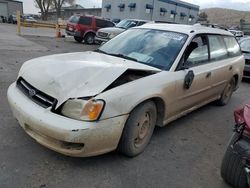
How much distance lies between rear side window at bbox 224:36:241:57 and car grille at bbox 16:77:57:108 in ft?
13.1

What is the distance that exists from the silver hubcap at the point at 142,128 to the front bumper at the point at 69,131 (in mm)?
389

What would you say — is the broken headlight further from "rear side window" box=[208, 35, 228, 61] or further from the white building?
the white building

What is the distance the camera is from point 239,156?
2.47m

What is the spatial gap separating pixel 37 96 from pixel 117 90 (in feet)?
3.01

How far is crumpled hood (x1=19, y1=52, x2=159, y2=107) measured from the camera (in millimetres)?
2752

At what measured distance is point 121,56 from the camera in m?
3.91

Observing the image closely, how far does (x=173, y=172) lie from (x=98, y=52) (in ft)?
7.43

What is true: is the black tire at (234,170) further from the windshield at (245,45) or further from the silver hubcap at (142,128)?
the windshield at (245,45)

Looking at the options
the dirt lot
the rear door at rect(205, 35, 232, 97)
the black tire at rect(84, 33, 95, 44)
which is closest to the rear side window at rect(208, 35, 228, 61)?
the rear door at rect(205, 35, 232, 97)

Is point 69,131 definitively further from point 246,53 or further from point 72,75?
point 246,53

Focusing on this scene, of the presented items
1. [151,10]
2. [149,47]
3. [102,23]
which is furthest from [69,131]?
[151,10]

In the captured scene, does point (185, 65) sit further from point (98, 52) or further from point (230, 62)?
point (230, 62)

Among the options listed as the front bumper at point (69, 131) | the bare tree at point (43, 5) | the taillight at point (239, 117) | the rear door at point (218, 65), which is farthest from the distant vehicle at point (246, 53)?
the bare tree at point (43, 5)

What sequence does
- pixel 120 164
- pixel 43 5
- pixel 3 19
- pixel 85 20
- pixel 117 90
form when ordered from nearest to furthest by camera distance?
pixel 117 90
pixel 120 164
pixel 85 20
pixel 3 19
pixel 43 5
